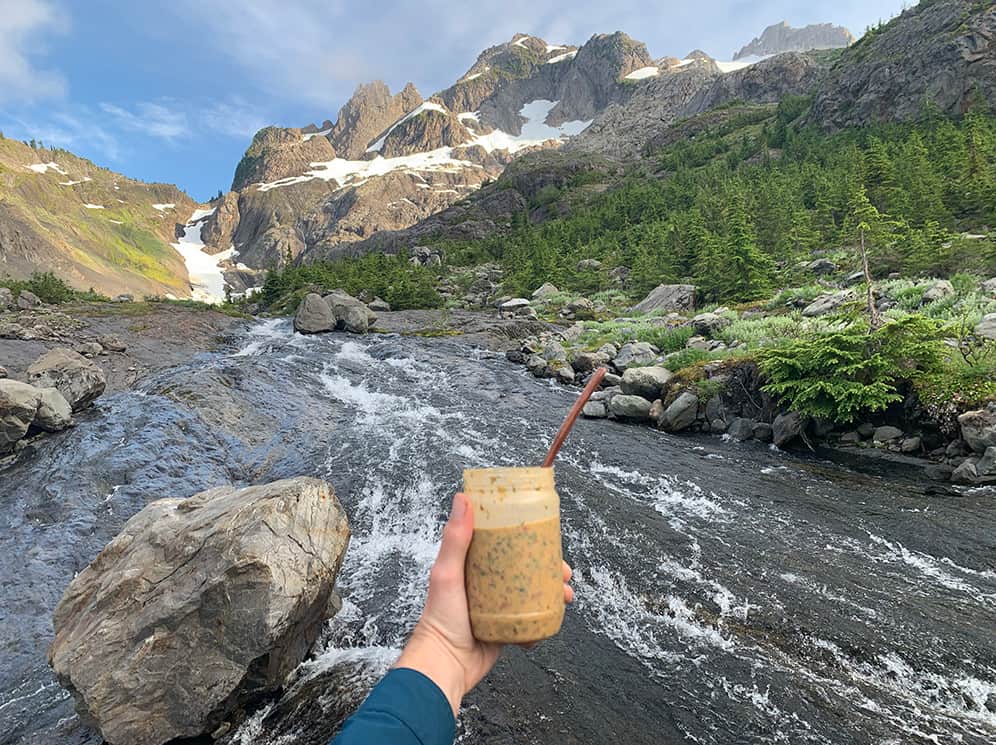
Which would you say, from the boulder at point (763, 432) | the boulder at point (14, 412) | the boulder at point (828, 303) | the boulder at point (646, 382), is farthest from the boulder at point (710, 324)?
the boulder at point (14, 412)

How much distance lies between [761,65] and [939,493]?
504 feet

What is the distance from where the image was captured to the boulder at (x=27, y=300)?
109 ft

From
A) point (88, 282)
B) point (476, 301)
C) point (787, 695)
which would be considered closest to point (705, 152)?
point (476, 301)

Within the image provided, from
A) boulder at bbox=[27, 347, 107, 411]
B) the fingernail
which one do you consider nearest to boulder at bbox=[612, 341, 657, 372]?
the fingernail

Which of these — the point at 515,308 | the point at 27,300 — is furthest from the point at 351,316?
the point at 27,300

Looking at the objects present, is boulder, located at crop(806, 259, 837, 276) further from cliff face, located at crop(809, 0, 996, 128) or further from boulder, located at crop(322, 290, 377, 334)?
cliff face, located at crop(809, 0, 996, 128)

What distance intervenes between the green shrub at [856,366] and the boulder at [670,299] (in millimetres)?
18680

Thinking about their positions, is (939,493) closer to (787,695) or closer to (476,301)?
(787,695)

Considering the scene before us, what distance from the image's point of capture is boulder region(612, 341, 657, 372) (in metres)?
18.5

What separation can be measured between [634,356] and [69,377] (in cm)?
1827

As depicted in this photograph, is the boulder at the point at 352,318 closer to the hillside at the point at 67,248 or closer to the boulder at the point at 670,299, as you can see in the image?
the boulder at the point at 670,299

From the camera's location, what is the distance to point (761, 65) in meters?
126

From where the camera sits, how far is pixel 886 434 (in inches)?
433

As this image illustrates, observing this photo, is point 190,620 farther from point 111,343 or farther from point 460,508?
point 111,343
